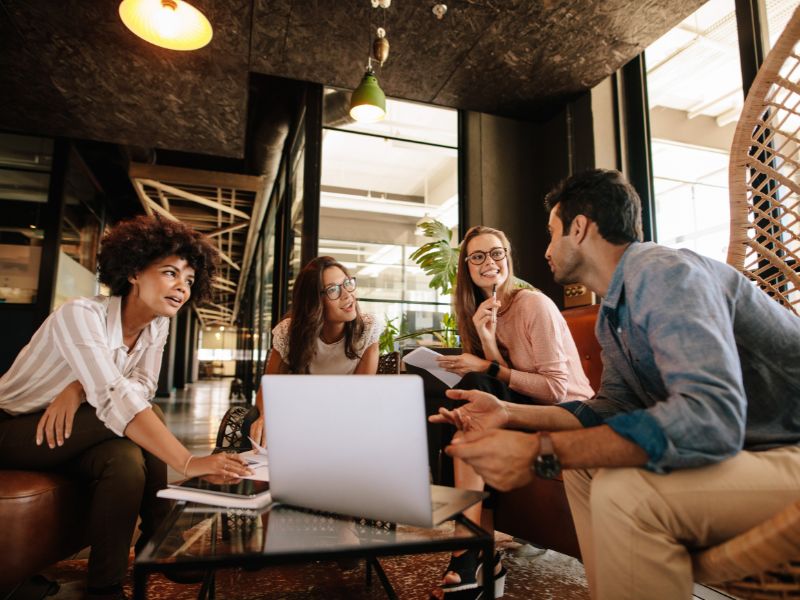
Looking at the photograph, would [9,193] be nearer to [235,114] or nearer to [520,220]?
[235,114]

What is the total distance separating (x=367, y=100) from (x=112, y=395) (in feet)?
7.89

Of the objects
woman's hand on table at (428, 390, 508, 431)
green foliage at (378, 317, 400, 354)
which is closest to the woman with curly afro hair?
woman's hand on table at (428, 390, 508, 431)

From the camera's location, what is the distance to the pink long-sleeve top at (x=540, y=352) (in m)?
1.83

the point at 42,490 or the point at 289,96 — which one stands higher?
the point at 289,96

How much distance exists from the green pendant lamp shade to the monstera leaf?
3.72ft

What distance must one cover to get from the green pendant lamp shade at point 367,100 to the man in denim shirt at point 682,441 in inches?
96.9

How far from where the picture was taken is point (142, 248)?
6.16ft

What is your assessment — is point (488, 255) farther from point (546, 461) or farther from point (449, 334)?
point (449, 334)

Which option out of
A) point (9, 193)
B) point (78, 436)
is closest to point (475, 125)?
point (78, 436)

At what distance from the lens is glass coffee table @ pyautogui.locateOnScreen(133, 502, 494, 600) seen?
2.42ft

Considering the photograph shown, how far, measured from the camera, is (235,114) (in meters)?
4.57

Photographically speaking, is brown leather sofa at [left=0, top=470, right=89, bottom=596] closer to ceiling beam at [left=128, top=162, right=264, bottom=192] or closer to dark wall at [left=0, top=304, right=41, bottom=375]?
dark wall at [left=0, top=304, right=41, bottom=375]

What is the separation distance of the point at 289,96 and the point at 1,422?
4180mm

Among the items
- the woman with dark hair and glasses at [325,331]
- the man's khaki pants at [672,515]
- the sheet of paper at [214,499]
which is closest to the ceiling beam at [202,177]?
the woman with dark hair and glasses at [325,331]
